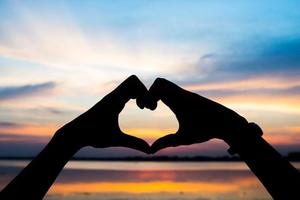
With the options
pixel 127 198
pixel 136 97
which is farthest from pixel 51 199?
pixel 136 97

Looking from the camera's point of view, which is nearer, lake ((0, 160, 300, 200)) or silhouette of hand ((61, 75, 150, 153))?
silhouette of hand ((61, 75, 150, 153))

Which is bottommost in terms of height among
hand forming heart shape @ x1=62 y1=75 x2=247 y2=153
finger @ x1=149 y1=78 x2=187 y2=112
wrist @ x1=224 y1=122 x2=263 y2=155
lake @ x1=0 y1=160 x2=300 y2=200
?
wrist @ x1=224 y1=122 x2=263 y2=155

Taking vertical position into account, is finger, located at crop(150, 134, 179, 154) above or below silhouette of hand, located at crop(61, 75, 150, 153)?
below

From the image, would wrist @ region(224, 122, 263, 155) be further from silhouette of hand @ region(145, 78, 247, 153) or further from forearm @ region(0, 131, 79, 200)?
forearm @ region(0, 131, 79, 200)

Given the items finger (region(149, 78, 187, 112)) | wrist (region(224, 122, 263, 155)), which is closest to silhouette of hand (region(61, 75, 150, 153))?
finger (region(149, 78, 187, 112))

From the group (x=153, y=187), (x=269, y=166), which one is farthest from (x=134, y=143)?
(x=153, y=187)

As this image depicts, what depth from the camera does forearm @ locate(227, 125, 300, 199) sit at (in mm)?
3354

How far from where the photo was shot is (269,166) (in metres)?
3.45

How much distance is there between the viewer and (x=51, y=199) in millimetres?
33906

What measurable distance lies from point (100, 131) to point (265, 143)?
1.20 meters

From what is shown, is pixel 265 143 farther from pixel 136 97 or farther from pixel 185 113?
pixel 136 97

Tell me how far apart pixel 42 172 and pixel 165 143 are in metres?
0.95

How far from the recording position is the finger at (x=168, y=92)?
369cm

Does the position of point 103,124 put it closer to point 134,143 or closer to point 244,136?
point 134,143
